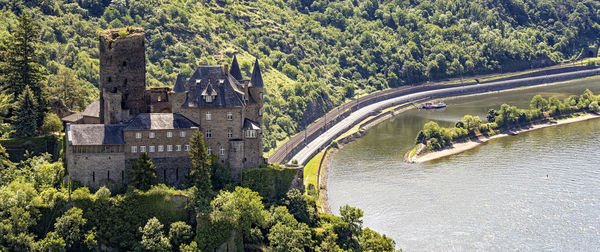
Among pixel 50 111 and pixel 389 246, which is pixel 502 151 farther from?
pixel 50 111

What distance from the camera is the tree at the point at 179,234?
89875 mm

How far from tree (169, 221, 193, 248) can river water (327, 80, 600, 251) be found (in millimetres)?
33662

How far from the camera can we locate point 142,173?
91250mm

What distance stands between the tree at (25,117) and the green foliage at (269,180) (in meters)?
27.4

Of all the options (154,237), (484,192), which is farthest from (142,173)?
(484,192)

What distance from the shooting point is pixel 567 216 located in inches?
4764

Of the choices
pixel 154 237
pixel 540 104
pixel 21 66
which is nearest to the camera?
pixel 154 237

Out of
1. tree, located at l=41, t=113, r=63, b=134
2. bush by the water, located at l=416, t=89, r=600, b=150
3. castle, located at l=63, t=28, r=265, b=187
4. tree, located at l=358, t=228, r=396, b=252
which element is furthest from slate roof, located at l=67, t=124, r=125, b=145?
bush by the water, located at l=416, t=89, r=600, b=150

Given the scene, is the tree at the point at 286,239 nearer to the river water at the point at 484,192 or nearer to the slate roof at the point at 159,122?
the slate roof at the point at 159,122

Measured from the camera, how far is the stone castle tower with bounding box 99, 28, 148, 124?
314 feet

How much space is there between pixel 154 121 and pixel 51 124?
52.0 feet

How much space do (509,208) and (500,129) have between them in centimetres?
5013

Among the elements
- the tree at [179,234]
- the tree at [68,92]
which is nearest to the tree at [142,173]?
the tree at [179,234]

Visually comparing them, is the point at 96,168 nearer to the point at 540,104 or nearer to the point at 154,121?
the point at 154,121
